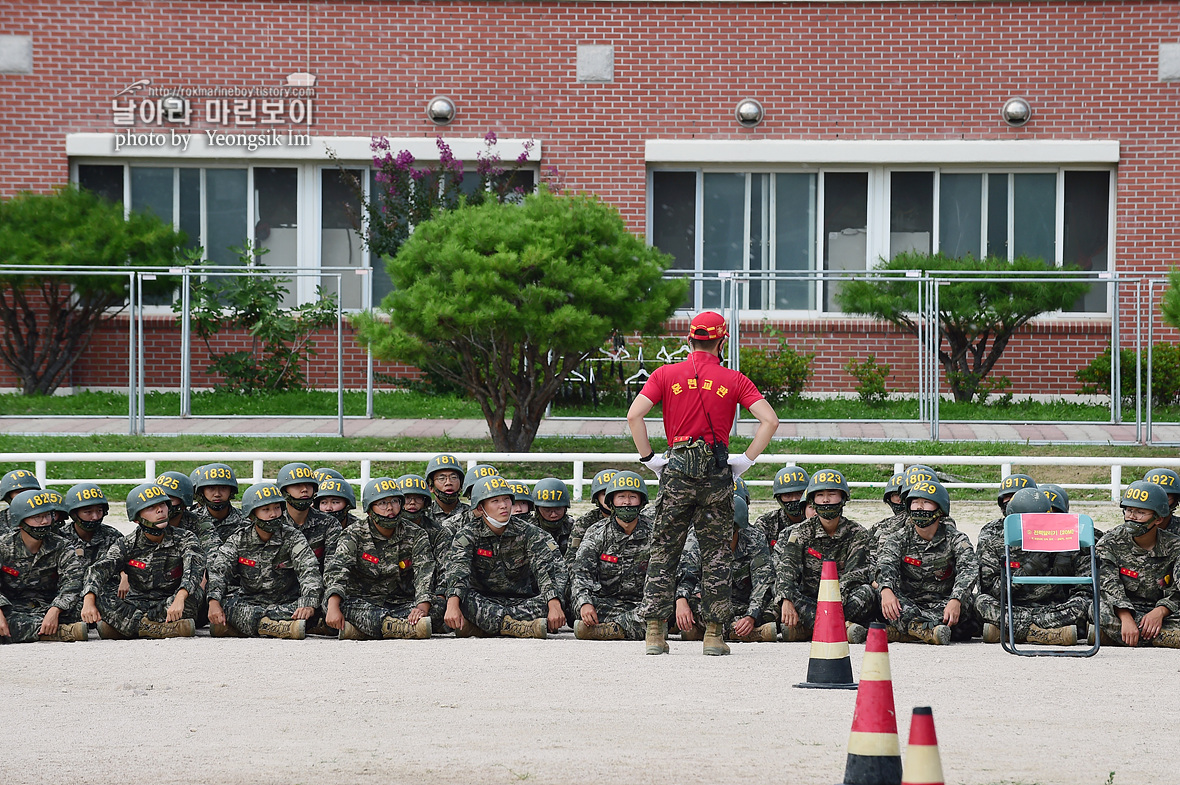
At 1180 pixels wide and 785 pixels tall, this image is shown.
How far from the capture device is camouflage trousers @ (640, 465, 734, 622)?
340 inches

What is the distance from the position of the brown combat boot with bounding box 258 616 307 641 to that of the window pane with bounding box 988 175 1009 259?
17.5 meters

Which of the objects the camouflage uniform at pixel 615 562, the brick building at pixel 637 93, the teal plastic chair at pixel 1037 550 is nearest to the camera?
the teal plastic chair at pixel 1037 550

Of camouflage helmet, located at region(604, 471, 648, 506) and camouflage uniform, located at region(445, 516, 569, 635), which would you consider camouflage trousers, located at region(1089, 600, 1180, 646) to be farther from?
camouflage uniform, located at region(445, 516, 569, 635)

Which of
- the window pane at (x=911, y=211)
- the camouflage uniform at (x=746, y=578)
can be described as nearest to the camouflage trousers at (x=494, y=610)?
the camouflage uniform at (x=746, y=578)

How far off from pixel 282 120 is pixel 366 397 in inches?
230

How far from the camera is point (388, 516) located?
10.1 m

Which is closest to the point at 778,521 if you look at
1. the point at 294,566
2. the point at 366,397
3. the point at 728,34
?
the point at 294,566

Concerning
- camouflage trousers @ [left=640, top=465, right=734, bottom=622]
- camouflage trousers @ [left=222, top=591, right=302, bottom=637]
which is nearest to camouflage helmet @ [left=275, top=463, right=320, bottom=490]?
camouflage trousers @ [left=222, top=591, right=302, bottom=637]

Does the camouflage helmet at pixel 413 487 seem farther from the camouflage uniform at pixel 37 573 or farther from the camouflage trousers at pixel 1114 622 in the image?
the camouflage trousers at pixel 1114 622

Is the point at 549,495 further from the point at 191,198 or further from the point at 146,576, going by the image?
the point at 191,198

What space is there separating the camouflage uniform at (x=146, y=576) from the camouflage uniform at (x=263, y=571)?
0.62 ft

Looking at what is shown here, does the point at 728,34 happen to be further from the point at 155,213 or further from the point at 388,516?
the point at 388,516

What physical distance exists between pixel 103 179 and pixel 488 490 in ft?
55.7

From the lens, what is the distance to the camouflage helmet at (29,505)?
32.7 feet
